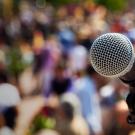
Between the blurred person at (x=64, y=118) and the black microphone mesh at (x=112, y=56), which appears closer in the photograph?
the black microphone mesh at (x=112, y=56)

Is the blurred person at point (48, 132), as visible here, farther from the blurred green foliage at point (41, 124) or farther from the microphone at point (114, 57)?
the microphone at point (114, 57)

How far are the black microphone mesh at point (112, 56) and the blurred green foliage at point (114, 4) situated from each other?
21346 mm

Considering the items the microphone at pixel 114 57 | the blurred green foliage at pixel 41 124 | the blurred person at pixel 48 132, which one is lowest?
the blurred person at pixel 48 132

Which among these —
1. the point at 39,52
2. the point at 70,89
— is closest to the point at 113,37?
the point at 70,89

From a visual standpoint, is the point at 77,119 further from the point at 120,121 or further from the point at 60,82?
the point at 60,82

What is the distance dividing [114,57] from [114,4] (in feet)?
72.3

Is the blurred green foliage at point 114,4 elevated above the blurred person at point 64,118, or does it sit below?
above

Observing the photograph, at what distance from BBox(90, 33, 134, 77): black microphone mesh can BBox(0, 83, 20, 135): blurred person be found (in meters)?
2.13

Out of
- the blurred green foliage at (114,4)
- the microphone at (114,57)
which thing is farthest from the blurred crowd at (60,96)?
the blurred green foliage at (114,4)

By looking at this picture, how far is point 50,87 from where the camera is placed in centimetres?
596

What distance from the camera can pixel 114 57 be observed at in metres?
1.47

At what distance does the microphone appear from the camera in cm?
146

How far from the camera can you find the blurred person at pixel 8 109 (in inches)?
145

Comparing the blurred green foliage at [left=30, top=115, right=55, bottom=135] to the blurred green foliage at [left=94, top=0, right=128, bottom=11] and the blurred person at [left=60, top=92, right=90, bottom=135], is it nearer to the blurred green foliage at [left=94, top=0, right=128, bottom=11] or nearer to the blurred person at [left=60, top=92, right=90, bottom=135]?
the blurred person at [left=60, top=92, right=90, bottom=135]
